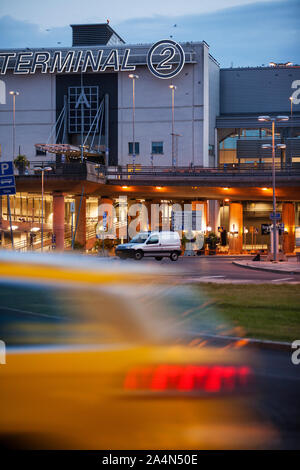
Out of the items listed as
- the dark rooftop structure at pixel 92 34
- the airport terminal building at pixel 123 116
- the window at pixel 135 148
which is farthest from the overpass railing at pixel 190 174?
the dark rooftop structure at pixel 92 34

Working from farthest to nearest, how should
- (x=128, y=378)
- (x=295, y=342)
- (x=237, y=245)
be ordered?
1. (x=237, y=245)
2. (x=295, y=342)
3. (x=128, y=378)

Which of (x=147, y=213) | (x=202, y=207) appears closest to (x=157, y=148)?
(x=147, y=213)

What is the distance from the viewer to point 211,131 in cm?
8212

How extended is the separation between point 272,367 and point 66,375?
4158mm

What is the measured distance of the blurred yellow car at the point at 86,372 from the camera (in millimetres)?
5602

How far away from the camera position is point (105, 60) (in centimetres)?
7875

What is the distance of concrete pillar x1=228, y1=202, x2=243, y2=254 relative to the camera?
75375 millimetres

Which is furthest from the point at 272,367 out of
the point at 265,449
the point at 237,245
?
the point at 237,245

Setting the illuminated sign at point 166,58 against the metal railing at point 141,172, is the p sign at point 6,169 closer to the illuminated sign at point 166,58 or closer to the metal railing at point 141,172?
the metal railing at point 141,172

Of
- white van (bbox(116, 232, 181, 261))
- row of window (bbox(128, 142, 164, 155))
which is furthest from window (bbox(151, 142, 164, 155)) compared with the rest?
white van (bbox(116, 232, 181, 261))

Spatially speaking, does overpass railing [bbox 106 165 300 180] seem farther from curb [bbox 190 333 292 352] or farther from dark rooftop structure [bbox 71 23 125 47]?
curb [bbox 190 333 292 352]

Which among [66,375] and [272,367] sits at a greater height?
[66,375]
